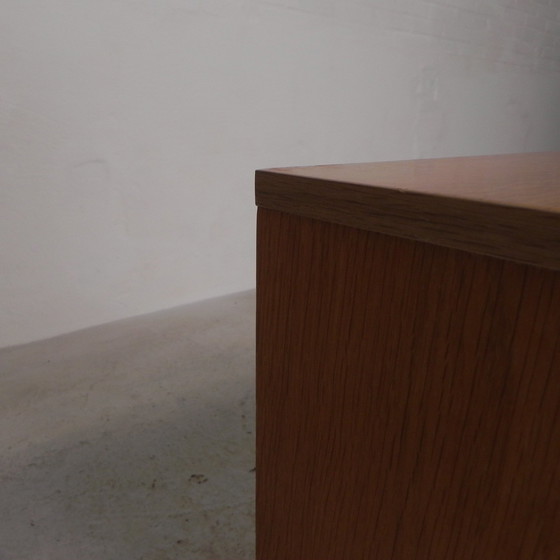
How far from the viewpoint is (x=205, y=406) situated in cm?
129

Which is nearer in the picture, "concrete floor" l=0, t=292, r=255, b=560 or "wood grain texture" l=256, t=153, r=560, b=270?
"wood grain texture" l=256, t=153, r=560, b=270

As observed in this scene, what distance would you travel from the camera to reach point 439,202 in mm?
422

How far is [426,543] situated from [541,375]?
0.21 metres

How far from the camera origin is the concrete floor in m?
0.88

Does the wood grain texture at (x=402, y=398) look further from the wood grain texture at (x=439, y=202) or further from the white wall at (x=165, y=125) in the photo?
the white wall at (x=165, y=125)

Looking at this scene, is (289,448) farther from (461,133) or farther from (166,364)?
(461,133)

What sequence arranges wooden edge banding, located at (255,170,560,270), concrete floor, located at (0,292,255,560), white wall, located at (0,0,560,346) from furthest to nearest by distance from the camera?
white wall, located at (0,0,560,346) → concrete floor, located at (0,292,255,560) → wooden edge banding, located at (255,170,560,270)

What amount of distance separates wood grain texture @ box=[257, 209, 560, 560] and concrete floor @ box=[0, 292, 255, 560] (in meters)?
0.31

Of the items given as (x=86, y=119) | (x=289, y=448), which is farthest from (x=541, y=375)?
(x=86, y=119)

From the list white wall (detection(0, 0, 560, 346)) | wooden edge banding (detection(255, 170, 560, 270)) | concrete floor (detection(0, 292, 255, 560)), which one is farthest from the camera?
white wall (detection(0, 0, 560, 346))

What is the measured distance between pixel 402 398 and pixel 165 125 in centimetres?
150

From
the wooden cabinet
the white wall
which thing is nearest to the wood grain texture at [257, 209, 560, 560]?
the wooden cabinet

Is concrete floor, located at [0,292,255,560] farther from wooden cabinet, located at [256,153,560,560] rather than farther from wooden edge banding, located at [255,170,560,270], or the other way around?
wooden edge banding, located at [255,170,560,270]

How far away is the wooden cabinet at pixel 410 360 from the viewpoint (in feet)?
1.32
